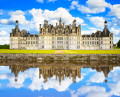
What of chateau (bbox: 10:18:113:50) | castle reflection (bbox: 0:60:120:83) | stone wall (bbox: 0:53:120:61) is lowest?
castle reflection (bbox: 0:60:120:83)

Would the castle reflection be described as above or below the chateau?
below

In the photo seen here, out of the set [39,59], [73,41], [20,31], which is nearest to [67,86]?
[39,59]

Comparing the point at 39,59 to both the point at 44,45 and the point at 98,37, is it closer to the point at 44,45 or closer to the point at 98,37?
the point at 44,45

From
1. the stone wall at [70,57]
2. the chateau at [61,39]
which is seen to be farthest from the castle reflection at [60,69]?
the chateau at [61,39]

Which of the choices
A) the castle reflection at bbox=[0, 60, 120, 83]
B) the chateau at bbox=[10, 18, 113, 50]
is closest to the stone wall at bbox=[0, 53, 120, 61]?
the castle reflection at bbox=[0, 60, 120, 83]

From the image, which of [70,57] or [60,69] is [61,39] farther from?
[60,69]

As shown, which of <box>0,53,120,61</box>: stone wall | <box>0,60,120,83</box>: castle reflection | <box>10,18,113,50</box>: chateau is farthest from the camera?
<box>10,18,113,50</box>: chateau

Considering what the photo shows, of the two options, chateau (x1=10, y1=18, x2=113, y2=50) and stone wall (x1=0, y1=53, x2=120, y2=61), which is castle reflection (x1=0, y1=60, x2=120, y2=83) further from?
chateau (x1=10, y1=18, x2=113, y2=50)

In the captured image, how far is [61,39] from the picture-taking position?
6806 centimetres

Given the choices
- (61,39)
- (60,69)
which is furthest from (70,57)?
(61,39)

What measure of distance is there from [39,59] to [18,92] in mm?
17362

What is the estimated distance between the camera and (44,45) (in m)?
66.1

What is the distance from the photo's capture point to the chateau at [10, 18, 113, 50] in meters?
65.8

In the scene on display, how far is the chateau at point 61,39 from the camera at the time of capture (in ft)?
216
